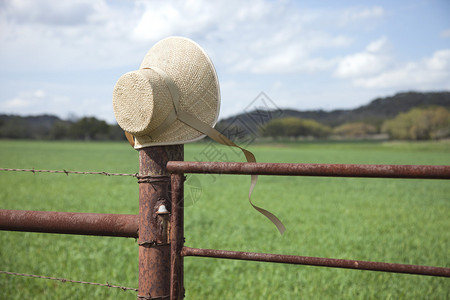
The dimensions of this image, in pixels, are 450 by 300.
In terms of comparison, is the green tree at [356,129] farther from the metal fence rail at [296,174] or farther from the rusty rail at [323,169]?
the rusty rail at [323,169]

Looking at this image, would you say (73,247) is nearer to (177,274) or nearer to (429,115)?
(177,274)

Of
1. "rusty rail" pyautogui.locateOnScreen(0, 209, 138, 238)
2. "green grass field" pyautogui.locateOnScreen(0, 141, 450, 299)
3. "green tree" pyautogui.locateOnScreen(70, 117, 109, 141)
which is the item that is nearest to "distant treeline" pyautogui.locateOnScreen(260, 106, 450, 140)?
"green tree" pyautogui.locateOnScreen(70, 117, 109, 141)

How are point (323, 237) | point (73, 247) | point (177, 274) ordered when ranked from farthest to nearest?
point (323, 237) → point (73, 247) → point (177, 274)

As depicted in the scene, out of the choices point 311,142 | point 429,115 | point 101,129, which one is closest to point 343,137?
point 311,142

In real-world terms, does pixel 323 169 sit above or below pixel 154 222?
above

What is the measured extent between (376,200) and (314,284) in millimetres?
8110

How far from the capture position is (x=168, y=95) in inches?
57.0

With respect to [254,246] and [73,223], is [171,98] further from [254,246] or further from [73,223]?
[254,246]

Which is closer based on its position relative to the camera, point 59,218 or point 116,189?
point 59,218

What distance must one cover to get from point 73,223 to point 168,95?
620 millimetres

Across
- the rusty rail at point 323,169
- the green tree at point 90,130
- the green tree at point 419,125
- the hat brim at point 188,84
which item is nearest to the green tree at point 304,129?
the green tree at point 419,125

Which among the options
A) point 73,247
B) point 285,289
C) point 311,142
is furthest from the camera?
point 311,142

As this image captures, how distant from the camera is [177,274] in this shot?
1.44 metres

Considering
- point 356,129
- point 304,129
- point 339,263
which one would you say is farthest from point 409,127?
point 339,263
